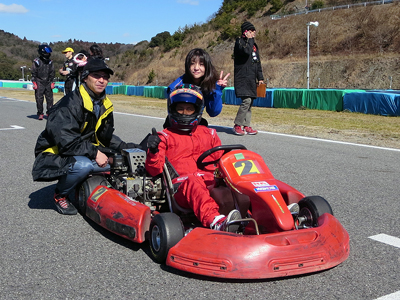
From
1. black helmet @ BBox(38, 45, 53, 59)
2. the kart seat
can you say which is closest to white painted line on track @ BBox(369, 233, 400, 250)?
the kart seat

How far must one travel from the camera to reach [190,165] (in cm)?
365

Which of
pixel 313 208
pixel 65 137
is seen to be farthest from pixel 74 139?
pixel 313 208

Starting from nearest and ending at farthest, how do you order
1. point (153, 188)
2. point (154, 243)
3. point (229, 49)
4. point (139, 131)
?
point (154, 243)
point (153, 188)
point (139, 131)
point (229, 49)

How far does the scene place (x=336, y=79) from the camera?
114 ft

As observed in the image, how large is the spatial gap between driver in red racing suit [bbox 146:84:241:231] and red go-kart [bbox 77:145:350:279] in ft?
0.30

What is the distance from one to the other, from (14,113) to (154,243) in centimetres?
1105

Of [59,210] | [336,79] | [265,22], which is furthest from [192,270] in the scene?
[265,22]

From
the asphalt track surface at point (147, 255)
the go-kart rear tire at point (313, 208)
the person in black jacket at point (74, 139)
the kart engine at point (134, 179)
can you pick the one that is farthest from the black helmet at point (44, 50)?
the go-kart rear tire at point (313, 208)

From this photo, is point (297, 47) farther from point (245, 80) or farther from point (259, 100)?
point (245, 80)

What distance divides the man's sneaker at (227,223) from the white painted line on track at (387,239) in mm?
1112

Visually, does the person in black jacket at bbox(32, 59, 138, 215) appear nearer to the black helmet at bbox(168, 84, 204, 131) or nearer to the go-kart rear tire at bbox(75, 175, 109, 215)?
the go-kart rear tire at bbox(75, 175, 109, 215)

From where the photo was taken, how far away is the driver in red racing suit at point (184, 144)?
10.7ft

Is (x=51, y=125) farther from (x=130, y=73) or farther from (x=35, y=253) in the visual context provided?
(x=130, y=73)

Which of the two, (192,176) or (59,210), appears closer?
(192,176)
